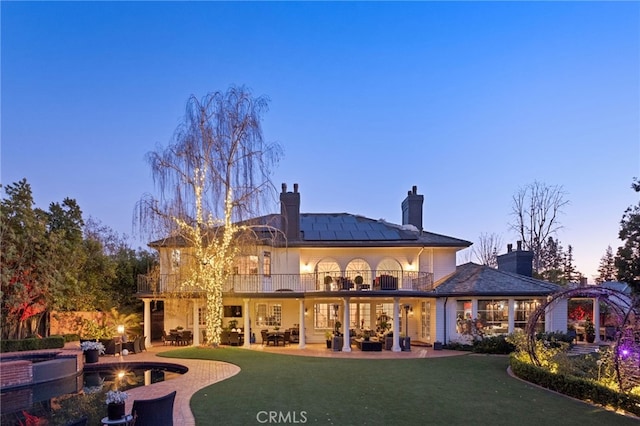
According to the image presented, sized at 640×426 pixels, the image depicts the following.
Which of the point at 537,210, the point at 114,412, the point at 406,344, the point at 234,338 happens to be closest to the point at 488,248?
the point at 537,210

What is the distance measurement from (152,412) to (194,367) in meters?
7.49

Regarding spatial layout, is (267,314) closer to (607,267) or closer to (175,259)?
(175,259)

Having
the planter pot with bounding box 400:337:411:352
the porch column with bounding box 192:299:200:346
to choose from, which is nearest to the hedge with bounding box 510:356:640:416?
the planter pot with bounding box 400:337:411:352

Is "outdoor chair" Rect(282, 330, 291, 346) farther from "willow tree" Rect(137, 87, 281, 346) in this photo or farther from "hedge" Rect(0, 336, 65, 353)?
"hedge" Rect(0, 336, 65, 353)

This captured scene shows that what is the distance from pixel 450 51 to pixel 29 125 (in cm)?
1616

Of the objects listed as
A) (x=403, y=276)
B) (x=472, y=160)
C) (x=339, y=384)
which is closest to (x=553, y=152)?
(x=472, y=160)

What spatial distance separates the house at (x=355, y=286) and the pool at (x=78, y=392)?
4469 mm

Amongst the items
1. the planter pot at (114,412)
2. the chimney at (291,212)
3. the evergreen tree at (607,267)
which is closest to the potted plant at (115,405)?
the planter pot at (114,412)

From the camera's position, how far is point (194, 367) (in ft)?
45.7

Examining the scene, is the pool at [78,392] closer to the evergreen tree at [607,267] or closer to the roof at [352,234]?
the roof at [352,234]

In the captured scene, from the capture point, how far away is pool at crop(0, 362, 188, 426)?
9.18 meters

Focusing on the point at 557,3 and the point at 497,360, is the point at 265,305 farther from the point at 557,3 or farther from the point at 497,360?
the point at 557,3

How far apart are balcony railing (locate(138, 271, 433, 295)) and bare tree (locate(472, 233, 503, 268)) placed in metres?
26.4

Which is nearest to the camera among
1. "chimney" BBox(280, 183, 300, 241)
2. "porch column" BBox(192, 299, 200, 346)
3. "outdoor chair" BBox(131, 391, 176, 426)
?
"outdoor chair" BBox(131, 391, 176, 426)
